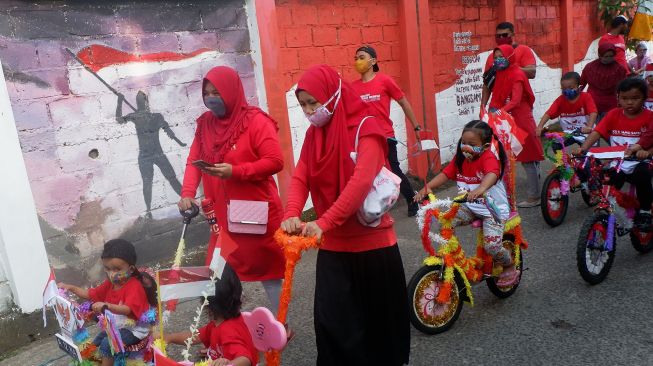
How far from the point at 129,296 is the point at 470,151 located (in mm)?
2367

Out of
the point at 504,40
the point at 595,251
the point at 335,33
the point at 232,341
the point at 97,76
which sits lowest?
the point at 595,251

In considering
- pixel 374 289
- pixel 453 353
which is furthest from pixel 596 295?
pixel 374 289

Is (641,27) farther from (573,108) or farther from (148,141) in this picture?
(148,141)

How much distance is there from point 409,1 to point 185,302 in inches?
190

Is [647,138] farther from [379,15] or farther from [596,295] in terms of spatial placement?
[379,15]

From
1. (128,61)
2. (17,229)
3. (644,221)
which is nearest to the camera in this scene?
(17,229)

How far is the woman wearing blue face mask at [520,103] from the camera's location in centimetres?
652

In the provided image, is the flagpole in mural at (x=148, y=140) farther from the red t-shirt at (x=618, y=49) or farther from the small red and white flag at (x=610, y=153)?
the red t-shirt at (x=618, y=49)

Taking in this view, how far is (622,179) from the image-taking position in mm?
4770

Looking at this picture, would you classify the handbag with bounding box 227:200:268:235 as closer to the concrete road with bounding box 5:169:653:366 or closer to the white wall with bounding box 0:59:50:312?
the concrete road with bounding box 5:169:653:366

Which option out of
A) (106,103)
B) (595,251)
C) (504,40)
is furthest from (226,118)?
(504,40)

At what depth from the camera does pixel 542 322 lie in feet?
13.0

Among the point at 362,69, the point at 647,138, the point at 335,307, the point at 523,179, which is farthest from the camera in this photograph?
the point at 523,179

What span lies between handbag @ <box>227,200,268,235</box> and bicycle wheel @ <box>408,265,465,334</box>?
39.5 inches
